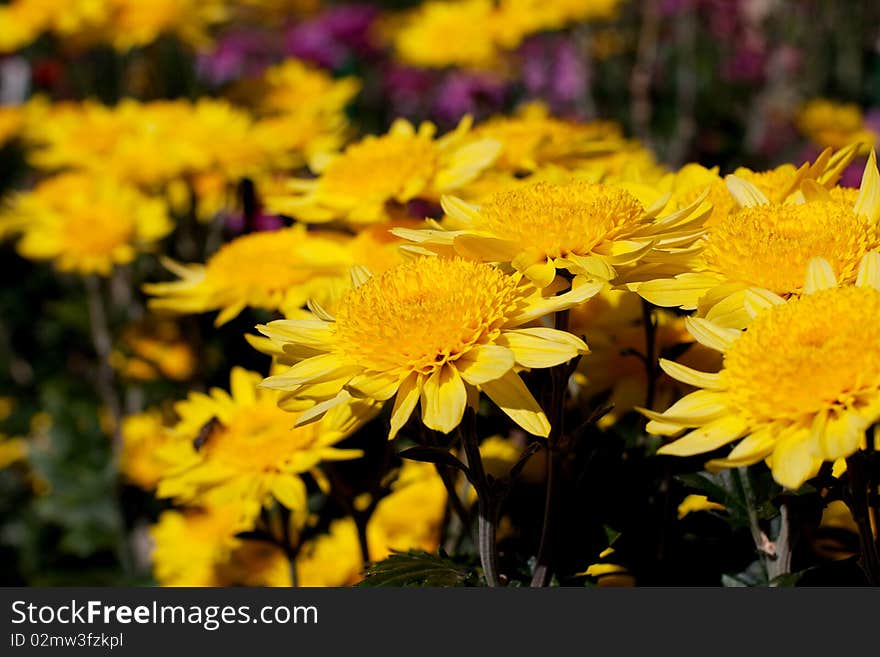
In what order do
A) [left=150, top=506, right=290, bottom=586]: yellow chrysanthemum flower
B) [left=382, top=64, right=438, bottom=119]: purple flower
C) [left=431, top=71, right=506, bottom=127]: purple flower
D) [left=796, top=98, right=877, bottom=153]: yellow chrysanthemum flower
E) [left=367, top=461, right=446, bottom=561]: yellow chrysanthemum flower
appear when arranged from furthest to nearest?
[left=382, top=64, right=438, bottom=119]: purple flower, [left=431, top=71, right=506, bottom=127]: purple flower, [left=796, top=98, right=877, bottom=153]: yellow chrysanthemum flower, [left=150, top=506, right=290, bottom=586]: yellow chrysanthemum flower, [left=367, top=461, right=446, bottom=561]: yellow chrysanthemum flower

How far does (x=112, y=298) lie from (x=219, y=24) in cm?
94

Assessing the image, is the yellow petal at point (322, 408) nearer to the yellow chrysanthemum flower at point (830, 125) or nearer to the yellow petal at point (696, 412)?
the yellow petal at point (696, 412)

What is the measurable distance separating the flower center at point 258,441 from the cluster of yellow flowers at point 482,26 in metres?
1.64

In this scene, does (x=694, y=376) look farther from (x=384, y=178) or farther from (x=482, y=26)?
(x=482, y=26)

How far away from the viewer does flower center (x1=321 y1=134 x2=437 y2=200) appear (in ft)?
4.38

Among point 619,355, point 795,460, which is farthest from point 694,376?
point 619,355

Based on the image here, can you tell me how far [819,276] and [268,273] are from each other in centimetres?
74

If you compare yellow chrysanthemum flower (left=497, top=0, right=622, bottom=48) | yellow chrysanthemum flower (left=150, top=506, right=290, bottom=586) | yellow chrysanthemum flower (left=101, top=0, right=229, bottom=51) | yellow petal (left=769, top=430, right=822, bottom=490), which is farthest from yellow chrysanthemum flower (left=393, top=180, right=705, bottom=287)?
yellow chrysanthemum flower (left=101, top=0, right=229, bottom=51)

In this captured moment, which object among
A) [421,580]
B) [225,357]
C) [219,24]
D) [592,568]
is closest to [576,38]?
[219,24]

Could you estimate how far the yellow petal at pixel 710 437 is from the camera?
2.64 ft

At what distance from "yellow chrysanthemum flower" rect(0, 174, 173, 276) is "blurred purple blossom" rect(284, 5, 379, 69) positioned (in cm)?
181

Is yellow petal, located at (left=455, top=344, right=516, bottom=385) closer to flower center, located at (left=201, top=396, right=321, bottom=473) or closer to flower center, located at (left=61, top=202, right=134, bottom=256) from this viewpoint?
flower center, located at (left=201, top=396, right=321, bottom=473)

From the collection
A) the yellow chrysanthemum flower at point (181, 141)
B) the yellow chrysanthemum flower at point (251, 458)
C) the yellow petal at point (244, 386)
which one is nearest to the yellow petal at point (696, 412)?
the yellow chrysanthemum flower at point (251, 458)

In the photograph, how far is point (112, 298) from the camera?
9.51ft
